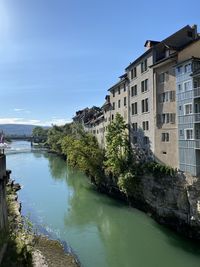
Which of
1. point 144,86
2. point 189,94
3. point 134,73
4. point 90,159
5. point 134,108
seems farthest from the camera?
point 90,159

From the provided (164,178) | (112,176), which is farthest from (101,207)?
(164,178)

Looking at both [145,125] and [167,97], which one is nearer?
[167,97]

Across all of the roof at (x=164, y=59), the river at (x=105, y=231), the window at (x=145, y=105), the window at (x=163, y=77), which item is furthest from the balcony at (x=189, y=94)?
the river at (x=105, y=231)

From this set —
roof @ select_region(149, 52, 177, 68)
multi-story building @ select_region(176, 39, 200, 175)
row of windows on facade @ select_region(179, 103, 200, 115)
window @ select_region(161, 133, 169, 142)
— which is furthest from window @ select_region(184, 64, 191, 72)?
window @ select_region(161, 133, 169, 142)

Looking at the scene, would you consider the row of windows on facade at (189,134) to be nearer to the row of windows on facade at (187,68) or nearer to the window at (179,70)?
the row of windows on facade at (187,68)

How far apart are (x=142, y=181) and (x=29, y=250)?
20403 mm

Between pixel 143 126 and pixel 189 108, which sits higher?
pixel 189 108

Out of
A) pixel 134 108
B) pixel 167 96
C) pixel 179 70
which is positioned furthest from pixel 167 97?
pixel 134 108

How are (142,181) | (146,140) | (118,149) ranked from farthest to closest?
(118,149), (146,140), (142,181)

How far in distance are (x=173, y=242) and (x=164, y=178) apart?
23.6 ft

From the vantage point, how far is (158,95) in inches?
1462

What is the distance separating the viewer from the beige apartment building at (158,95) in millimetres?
33759

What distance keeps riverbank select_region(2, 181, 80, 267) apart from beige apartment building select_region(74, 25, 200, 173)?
1400 cm

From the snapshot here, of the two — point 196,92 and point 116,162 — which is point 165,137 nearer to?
point 196,92
